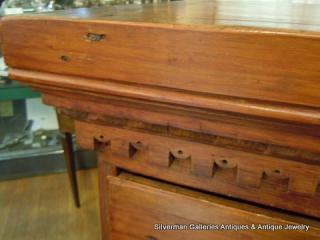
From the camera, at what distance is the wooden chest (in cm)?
28

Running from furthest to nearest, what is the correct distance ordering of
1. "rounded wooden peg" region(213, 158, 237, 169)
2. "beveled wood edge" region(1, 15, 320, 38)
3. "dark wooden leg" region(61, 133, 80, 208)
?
"dark wooden leg" region(61, 133, 80, 208), "rounded wooden peg" region(213, 158, 237, 169), "beveled wood edge" region(1, 15, 320, 38)

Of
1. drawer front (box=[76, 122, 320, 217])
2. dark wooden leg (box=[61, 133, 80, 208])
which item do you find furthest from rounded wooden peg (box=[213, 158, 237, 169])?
dark wooden leg (box=[61, 133, 80, 208])

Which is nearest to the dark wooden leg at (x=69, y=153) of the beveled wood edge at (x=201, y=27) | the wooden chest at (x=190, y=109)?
the wooden chest at (x=190, y=109)

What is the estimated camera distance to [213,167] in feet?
1.24

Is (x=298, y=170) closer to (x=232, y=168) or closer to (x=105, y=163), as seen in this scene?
(x=232, y=168)

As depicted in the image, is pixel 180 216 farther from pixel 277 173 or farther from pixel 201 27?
pixel 201 27

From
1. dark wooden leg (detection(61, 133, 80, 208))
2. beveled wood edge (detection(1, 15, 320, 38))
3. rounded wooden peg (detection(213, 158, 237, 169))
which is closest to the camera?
beveled wood edge (detection(1, 15, 320, 38))

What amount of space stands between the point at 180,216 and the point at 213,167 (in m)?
0.09

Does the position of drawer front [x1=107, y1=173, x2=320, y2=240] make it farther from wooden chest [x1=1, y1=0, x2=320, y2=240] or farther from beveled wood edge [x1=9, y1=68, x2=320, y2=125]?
beveled wood edge [x1=9, y1=68, x2=320, y2=125]

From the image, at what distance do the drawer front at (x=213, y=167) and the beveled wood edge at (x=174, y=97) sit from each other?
7 centimetres

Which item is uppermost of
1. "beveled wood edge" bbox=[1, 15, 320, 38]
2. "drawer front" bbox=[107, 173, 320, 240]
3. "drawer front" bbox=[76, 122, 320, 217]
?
"beveled wood edge" bbox=[1, 15, 320, 38]

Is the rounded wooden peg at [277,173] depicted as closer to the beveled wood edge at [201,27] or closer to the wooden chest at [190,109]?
the wooden chest at [190,109]

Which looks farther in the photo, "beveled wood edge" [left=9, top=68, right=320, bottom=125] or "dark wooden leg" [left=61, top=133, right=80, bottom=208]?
"dark wooden leg" [left=61, top=133, right=80, bottom=208]

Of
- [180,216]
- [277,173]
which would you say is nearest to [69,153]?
[180,216]
